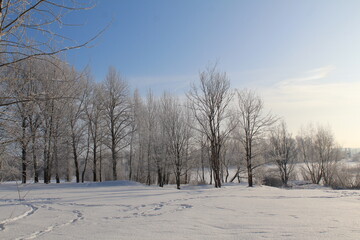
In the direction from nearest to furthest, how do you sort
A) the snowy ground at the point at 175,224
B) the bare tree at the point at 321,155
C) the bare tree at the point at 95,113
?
the snowy ground at the point at 175,224 < the bare tree at the point at 95,113 < the bare tree at the point at 321,155

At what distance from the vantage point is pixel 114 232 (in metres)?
4.33

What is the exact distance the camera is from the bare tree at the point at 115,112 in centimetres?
2336

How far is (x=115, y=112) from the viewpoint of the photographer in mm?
23547

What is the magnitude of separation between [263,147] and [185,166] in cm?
899

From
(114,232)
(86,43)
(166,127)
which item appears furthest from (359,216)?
(166,127)

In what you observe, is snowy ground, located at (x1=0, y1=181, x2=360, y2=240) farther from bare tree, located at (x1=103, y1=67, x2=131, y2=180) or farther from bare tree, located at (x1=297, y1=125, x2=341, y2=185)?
bare tree, located at (x1=297, y1=125, x2=341, y2=185)

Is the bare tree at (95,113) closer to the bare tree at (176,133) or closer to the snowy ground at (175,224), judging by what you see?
the bare tree at (176,133)

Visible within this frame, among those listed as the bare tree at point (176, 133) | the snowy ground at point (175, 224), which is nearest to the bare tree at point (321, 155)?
the bare tree at point (176, 133)

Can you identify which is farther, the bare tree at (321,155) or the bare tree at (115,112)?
the bare tree at (321,155)

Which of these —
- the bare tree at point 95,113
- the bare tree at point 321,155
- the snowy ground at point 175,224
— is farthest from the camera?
the bare tree at point 321,155

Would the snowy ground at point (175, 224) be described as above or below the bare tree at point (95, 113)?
below

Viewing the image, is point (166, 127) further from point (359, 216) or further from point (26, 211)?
point (359, 216)

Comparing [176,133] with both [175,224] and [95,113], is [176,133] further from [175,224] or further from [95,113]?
[175,224]

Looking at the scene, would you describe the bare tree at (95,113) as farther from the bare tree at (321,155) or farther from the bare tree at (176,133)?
the bare tree at (321,155)
